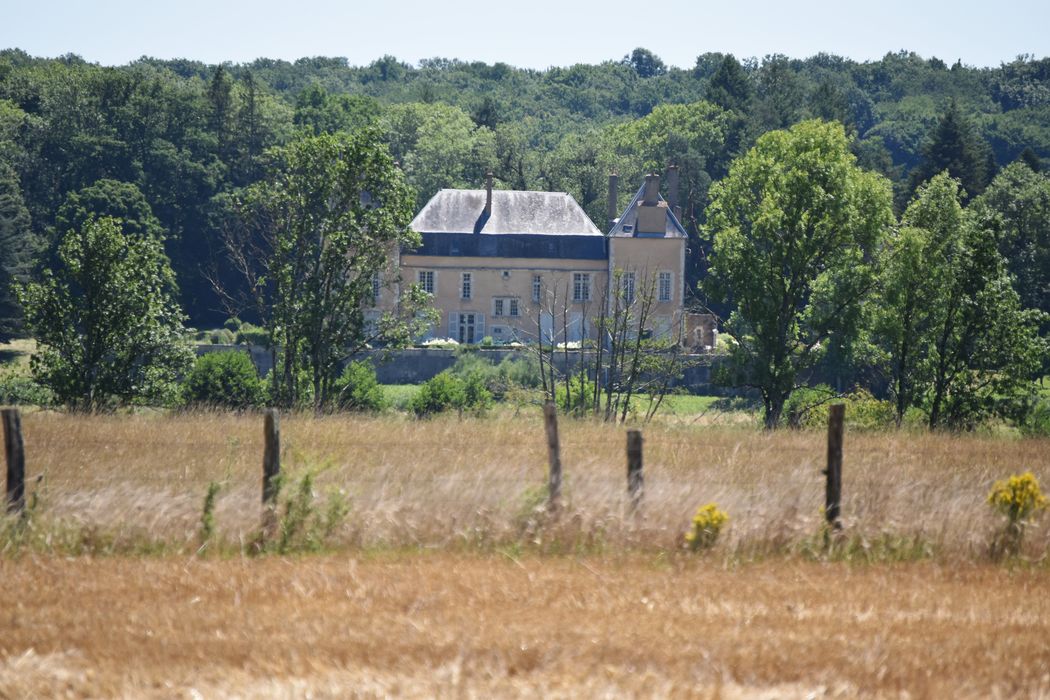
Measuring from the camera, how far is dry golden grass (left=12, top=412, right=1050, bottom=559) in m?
11.6

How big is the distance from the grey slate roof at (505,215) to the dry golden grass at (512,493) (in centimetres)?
5160

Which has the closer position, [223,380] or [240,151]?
[223,380]

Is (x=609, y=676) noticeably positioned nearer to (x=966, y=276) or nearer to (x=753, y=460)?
(x=753, y=460)

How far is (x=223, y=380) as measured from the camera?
3803cm

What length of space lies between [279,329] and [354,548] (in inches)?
876

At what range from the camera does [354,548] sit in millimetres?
11555

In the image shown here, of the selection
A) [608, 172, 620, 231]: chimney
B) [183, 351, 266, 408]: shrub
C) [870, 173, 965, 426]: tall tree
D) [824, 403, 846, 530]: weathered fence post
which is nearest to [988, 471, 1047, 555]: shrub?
[824, 403, 846, 530]: weathered fence post

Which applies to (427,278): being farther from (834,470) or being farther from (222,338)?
(834,470)

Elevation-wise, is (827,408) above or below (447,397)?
above

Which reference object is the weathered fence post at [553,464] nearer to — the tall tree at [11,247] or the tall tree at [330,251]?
the tall tree at [330,251]

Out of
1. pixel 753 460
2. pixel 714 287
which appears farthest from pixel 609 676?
pixel 714 287

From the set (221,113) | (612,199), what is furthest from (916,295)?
(221,113)

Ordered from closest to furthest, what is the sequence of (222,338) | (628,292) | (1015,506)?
(1015,506) < (628,292) < (222,338)

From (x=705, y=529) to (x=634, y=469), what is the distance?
2.91 ft
